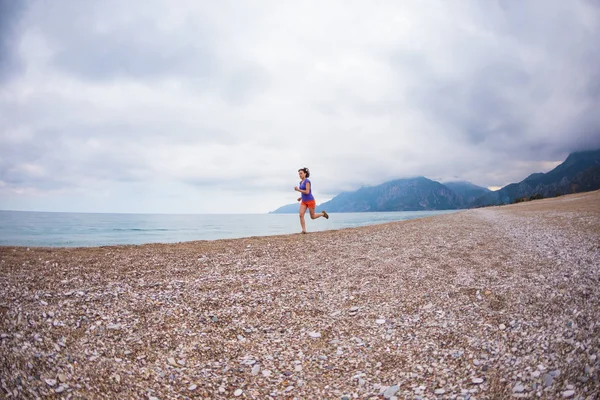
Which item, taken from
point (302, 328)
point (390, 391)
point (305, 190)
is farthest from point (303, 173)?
point (390, 391)

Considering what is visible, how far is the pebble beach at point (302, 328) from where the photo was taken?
183 inches

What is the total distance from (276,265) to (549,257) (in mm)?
10882

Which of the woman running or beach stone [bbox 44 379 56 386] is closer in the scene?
beach stone [bbox 44 379 56 386]

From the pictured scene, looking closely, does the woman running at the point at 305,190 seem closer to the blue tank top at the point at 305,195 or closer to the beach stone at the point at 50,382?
the blue tank top at the point at 305,195

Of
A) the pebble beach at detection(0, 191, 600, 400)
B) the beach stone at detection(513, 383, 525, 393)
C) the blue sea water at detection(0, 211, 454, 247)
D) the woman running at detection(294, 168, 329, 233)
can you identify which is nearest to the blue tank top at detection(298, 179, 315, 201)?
the woman running at detection(294, 168, 329, 233)

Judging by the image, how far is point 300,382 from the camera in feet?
16.4

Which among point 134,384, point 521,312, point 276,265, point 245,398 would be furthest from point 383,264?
point 134,384

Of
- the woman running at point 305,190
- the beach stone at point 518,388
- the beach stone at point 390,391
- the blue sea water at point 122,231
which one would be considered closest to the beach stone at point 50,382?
the beach stone at point 390,391

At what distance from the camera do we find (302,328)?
6.69 m

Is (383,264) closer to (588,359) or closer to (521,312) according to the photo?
(521,312)

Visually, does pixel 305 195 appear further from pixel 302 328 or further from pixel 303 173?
pixel 302 328

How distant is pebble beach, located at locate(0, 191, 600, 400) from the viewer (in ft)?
15.3

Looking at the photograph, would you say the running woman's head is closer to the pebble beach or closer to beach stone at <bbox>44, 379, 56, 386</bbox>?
the pebble beach

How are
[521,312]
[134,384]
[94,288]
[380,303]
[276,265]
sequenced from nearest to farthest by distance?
[134,384], [521,312], [380,303], [94,288], [276,265]
